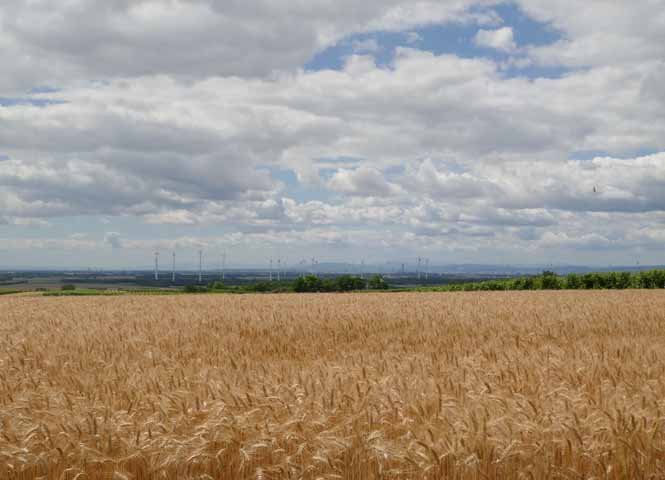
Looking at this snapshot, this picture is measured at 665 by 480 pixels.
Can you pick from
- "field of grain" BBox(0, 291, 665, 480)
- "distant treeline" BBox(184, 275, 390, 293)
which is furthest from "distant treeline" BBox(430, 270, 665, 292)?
"field of grain" BBox(0, 291, 665, 480)

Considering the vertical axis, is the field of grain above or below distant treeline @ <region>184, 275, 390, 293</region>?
above

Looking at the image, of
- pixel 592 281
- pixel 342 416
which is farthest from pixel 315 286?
pixel 342 416

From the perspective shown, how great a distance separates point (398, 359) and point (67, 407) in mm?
4503

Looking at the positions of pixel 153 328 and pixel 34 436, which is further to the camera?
pixel 153 328

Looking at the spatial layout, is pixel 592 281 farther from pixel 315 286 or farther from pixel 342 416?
pixel 342 416

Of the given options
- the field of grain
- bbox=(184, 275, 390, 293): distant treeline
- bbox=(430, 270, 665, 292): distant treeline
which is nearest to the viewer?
the field of grain

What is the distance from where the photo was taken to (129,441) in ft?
15.5

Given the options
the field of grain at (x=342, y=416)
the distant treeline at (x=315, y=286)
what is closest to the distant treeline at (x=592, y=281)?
the distant treeline at (x=315, y=286)

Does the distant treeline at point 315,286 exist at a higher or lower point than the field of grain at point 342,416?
lower

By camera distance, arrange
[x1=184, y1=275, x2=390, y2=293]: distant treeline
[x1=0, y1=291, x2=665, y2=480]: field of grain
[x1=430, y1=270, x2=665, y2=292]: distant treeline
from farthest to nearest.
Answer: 1. [x1=184, y1=275, x2=390, y2=293]: distant treeline
2. [x1=430, y1=270, x2=665, y2=292]: distant treeline
3. [x1=0, y1=291, x2=665, y2=480]: field of grain

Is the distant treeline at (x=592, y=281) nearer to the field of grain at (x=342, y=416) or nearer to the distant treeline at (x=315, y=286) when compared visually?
the distant treeline at (x=315, y=286)

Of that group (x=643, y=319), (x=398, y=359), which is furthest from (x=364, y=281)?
(x=398, y=359)

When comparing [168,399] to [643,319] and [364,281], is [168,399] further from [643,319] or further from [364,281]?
[364,281]

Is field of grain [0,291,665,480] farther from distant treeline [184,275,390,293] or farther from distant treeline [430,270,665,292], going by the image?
distant treeline [184,275,390,293]
